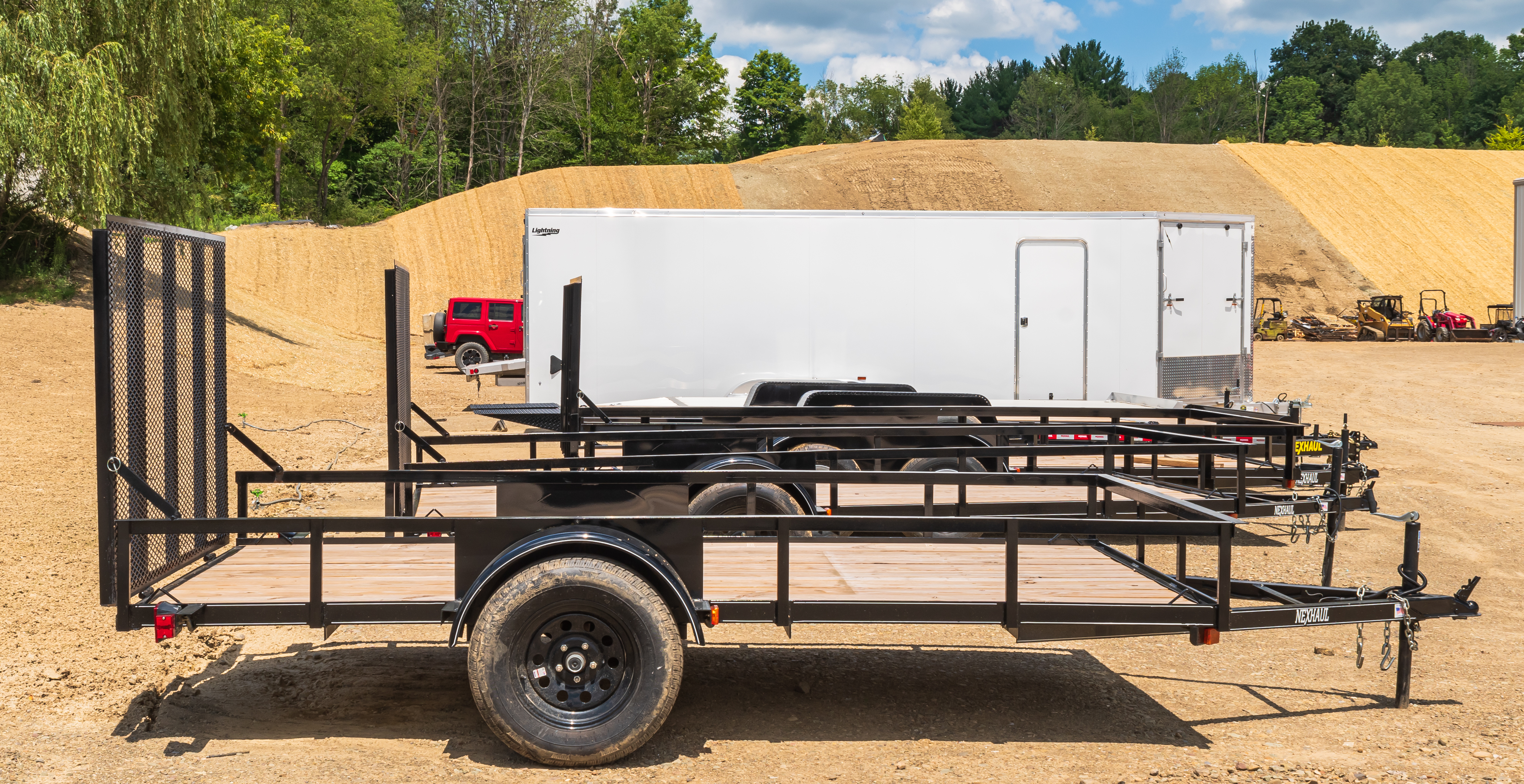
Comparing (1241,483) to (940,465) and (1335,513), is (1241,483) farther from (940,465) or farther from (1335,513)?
(940,465)

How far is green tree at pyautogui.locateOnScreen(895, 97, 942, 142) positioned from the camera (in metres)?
97.8

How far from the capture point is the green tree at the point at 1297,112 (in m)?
104

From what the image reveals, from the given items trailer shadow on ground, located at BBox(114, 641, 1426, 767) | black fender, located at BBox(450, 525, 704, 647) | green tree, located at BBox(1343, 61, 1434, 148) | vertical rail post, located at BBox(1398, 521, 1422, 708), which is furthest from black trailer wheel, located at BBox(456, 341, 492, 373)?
green tree, located at BBox(1343, 61, 1434, 148)

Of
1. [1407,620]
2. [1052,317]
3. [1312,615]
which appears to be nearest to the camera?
[1312,615]

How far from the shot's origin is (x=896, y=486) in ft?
29.1

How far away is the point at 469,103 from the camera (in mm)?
68562

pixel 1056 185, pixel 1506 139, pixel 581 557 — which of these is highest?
pixel 1506 139

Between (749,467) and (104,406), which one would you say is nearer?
(104,406)

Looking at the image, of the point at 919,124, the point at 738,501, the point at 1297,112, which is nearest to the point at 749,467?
the point at 738,501

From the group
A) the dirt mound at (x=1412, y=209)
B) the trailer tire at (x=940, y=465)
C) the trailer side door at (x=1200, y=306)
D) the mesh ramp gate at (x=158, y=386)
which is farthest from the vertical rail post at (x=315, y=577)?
the dirt mound at (x=1412, y=209)

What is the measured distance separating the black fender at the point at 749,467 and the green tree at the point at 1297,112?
10892 centimetres

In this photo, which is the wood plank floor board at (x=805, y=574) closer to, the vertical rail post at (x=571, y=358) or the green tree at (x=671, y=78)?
the vertical rail post at (x=571, y=358)

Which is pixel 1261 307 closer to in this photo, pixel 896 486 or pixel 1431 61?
pixel 896 486

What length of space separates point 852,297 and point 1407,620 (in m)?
7.98
